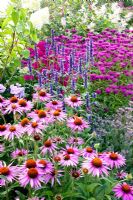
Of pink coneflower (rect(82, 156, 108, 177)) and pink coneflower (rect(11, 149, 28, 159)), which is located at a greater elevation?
pink coneflower (rect(82, 156, 108, 177))

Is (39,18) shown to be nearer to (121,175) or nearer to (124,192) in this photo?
(121,175)

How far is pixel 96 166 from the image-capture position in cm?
187

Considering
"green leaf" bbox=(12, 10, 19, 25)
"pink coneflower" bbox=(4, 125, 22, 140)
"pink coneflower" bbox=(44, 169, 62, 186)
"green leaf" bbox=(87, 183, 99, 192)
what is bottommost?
"green leaf" bbox=(87, 183, 99, 192)

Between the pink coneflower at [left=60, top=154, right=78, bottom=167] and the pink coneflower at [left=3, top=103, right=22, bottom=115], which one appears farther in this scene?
the pink coneflower at [left=3, top=103, right=22, bottom=115]

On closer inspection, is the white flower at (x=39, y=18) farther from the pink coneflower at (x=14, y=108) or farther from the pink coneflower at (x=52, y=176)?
the pink coneflower at (x=52, y=176)

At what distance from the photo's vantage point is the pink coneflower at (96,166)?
185 cm

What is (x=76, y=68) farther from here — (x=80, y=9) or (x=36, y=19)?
(x=80, y=9)

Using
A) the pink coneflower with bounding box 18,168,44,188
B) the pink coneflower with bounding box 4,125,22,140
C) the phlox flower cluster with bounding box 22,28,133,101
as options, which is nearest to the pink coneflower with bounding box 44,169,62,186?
the pink coneflower with bounding box 18,168,44,188

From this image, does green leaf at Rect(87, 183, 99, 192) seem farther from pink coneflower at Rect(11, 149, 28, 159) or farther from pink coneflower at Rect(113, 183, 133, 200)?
pink coneflower at Rect(11, 149, 28, 159)

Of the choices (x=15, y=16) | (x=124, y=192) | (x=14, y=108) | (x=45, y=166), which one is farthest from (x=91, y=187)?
(x=15, y=16)

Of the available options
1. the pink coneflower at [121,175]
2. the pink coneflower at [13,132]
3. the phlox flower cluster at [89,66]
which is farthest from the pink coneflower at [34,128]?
the phlox flower cluster at [89,66]

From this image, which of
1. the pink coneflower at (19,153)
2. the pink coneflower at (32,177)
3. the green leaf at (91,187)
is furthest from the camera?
A: the pink coneflower at (19,153)

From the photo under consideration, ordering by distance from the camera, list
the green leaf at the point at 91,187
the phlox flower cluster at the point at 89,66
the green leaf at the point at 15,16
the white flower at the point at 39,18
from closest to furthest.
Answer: the green leaf at the point at 91,187
the green leaf at the point at 15,16
the phlox flower cluster at the point at 89,66
the white flower at the point at 39,18

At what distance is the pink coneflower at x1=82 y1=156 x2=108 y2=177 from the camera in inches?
72.8
